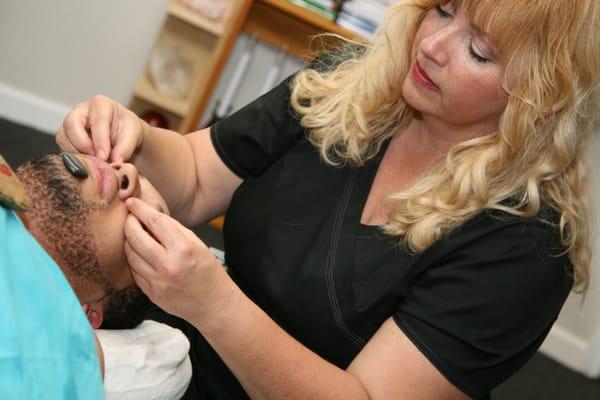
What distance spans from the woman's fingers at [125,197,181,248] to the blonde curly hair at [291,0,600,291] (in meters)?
0.43

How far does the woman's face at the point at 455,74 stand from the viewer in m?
1.18

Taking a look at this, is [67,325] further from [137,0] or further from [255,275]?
[137,0]

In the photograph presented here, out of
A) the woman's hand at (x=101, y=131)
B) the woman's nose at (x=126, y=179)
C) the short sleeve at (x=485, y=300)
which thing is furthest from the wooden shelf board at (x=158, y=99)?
the short sleeve at (x=485, y=300)

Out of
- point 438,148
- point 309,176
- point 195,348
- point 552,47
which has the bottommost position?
point 195,348

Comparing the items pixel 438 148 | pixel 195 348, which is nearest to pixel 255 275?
pixel 195 348

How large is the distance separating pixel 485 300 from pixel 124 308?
57 centimetres

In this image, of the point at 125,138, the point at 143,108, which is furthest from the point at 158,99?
the point at 125,138

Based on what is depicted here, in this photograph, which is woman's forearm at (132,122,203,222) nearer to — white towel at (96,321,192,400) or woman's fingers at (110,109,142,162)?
woman's fingers at (110,109,142,162)

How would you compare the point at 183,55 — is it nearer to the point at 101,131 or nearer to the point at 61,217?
the point at 101,131

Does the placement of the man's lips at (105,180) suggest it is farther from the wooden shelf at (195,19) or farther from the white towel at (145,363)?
the wooden shelf at (195,19)

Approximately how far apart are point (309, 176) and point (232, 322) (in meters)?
0.46

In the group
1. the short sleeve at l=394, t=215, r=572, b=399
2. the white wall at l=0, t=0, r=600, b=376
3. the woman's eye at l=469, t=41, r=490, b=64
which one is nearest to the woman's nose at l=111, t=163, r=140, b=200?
the short sleeve at l=394, t=215, r=572, b=399

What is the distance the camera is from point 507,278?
1121 millimetres

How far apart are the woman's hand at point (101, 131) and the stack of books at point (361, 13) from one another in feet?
5.79
